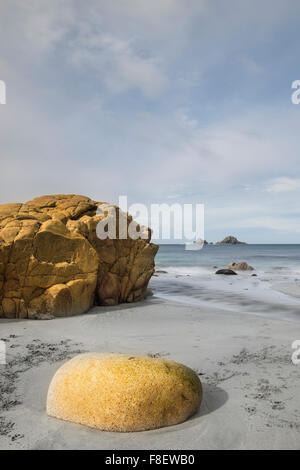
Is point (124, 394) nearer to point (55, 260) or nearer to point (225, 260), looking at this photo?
point (55, 260)

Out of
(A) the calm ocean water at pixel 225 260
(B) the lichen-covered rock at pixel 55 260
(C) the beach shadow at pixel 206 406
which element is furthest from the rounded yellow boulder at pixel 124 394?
(A) the calm ocean water at pixel 225 260

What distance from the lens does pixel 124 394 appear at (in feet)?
10.8

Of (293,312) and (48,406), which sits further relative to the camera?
(293,312)

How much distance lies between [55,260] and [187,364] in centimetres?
529

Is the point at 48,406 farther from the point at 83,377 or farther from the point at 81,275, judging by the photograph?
the point at 81,275

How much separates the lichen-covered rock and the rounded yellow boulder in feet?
16.6

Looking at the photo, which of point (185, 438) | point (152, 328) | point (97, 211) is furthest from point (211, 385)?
point (97, 211)

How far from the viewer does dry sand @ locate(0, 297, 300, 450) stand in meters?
3.06

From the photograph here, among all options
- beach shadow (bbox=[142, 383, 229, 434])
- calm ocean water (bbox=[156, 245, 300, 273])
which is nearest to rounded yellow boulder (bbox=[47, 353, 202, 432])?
beach shadow (bbox=[142, 383, 229, 434])

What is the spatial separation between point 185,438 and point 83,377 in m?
1.26

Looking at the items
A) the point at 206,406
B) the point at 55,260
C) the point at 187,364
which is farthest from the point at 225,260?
the point at 206,406

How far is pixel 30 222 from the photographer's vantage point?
902 centimetres

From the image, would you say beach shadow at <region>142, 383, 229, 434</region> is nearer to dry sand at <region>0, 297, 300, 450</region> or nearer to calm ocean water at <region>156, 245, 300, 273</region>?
dry sand at <region>0, 297, 300, 450</region>

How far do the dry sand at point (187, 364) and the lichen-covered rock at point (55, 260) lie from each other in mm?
639
